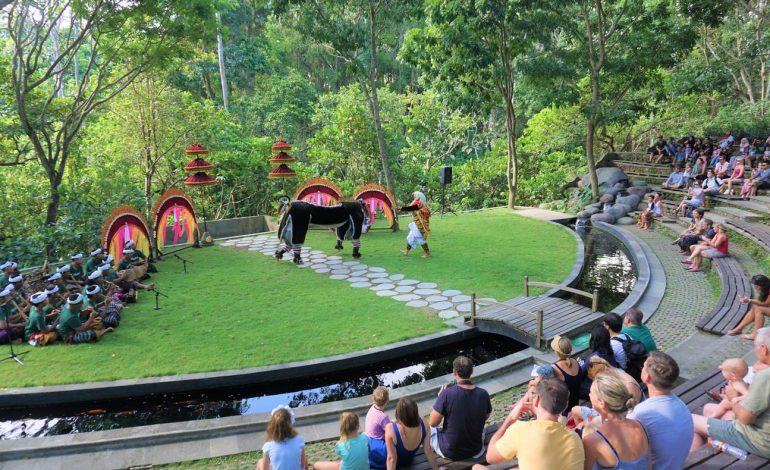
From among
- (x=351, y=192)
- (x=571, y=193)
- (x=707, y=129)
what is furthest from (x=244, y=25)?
(x=707, y=129)

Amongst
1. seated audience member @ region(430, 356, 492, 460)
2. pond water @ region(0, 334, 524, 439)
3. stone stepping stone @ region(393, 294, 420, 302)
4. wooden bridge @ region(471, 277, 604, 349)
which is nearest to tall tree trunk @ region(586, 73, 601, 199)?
wooden bridge @ region(471, 277, 604, 349)

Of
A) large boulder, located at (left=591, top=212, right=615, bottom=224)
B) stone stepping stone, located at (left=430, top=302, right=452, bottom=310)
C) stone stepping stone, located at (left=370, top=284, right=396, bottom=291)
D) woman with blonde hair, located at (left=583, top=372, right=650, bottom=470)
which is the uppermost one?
woman with blonde hair, located at (left=583, top=372, right=650, bottom=470)

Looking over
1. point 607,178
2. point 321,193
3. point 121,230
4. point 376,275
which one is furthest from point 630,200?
point 121,230

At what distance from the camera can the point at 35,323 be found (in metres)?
6.59

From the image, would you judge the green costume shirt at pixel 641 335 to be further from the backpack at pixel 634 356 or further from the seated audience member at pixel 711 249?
the seated audience member at pixel 711 249

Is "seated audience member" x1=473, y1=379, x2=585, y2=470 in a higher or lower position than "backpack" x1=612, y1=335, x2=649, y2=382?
higher

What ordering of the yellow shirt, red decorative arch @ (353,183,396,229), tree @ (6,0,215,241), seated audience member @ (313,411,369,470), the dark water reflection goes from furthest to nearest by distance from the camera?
red decorative arch @ (353,183,396,229) < tree @ (6,0,215,241) < the dark water reflection < seated audience member @ (313,411,369,470) < the yellow shirt

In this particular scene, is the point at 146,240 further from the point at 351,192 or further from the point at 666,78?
the point at 666,78

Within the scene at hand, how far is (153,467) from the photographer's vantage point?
4211 millimetres

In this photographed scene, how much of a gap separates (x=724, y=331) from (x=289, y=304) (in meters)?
6.44

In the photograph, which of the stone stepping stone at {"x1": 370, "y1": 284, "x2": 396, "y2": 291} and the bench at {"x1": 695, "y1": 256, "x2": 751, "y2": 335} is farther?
the stone stepping stone at {"x1": 370, "y1": 284, "x2": 396, "y2": 291}

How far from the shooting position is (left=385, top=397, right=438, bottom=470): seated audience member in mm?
3344

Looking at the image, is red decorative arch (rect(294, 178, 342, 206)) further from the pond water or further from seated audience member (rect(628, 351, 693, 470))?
seated audience member (rect(628, 351, 693, 470))

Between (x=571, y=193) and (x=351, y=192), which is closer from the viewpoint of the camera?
(x=351, y=192)
